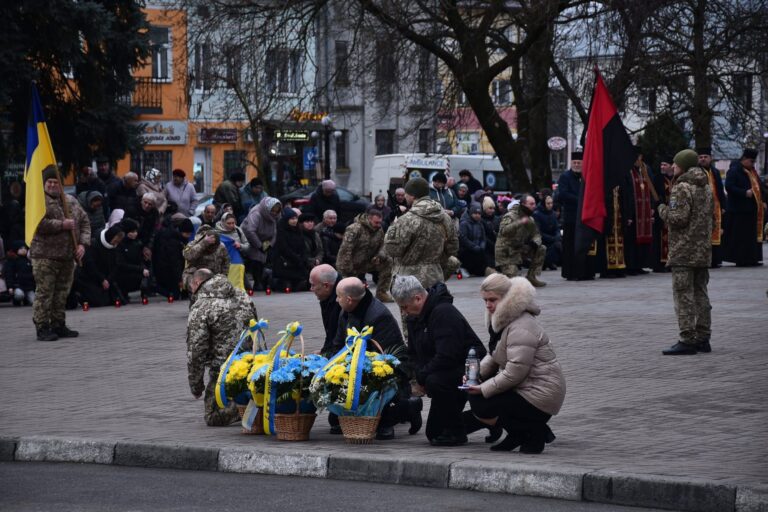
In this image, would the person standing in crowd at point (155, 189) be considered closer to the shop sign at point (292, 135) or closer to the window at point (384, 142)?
the shop sign at point (292, 135)

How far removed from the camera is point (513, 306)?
9.55 meters

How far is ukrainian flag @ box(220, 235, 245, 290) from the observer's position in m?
→ 19.1

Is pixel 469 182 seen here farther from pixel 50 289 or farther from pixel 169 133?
pixel 169 133

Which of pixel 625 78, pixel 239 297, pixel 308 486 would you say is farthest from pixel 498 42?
pixel 308 486

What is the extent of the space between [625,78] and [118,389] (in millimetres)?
21171

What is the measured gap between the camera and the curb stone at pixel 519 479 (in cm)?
856

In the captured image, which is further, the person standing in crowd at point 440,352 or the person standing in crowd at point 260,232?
the person standing in crowd at point 260,232

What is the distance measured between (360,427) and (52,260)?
26.0 ft

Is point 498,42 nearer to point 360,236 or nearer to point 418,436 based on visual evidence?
point 360,236

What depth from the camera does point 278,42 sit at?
30203 millimetres

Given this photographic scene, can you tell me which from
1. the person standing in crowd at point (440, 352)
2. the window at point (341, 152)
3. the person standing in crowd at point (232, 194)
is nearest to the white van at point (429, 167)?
the window at point (341, 152)

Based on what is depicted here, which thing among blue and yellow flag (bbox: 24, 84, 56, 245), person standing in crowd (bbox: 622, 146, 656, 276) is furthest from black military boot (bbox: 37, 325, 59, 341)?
person standing in crowd (bbox: 622, 146, 656, 276)

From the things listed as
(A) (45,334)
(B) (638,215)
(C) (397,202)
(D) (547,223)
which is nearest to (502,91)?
(D) (547,223)

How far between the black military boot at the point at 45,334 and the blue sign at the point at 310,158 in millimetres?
37306
